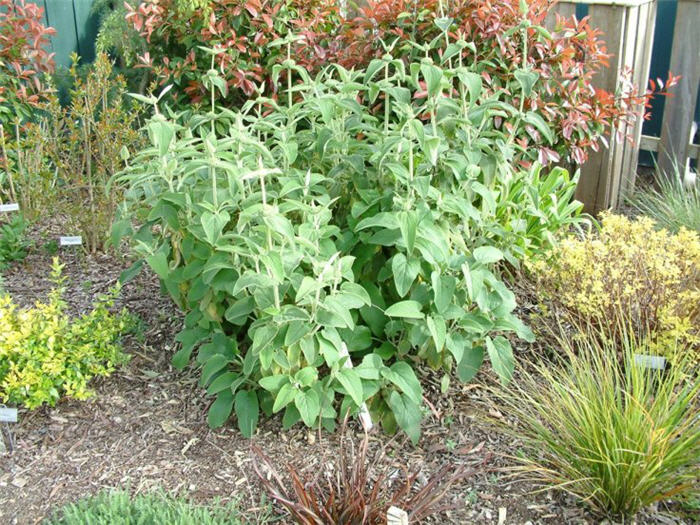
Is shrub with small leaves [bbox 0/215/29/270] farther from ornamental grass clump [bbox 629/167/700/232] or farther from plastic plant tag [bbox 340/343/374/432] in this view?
ornamental grass clump [bbox 629/167/700/232]

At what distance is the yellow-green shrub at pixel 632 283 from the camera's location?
3186 millimetres

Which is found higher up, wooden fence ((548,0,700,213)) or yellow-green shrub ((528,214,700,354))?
wooden fence ((548,0,700,213))

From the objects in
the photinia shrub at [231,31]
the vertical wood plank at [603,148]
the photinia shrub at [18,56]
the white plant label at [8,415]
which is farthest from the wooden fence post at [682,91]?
the white plant label at [8,415]

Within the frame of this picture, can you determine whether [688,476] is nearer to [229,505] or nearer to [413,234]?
[413,234]

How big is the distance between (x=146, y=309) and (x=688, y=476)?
8.19ft

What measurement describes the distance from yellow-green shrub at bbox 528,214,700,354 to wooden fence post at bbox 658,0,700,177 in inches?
70.9

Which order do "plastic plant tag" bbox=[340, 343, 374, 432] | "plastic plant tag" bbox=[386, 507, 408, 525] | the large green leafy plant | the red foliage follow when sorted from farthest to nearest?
the red foliage, "plastic plant tag" bbox=[340, 343, 374, 432], the large green leafy plant, "plastic plant tag" bbox=[386, 507, 408, 525]

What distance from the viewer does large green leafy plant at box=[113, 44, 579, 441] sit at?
2680 mm

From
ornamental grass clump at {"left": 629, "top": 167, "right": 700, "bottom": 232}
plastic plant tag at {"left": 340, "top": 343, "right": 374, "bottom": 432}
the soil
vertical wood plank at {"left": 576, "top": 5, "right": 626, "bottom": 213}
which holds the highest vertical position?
vertical wood plank at {"left": 576, "top": 5, "right": 626, "bottom": 213}

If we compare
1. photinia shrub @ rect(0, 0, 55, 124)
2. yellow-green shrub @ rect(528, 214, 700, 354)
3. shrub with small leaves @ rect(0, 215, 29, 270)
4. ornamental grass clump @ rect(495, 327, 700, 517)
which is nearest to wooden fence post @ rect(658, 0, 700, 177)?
yellow-green shrub @ rect(528, 214, 700, 354)

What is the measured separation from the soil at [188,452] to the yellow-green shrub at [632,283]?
60 centimetres

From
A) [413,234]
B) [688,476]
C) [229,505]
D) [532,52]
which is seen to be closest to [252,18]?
[532,52]

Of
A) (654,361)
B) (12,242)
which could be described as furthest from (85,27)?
(654,361)

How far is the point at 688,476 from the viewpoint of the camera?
98.6 inches
